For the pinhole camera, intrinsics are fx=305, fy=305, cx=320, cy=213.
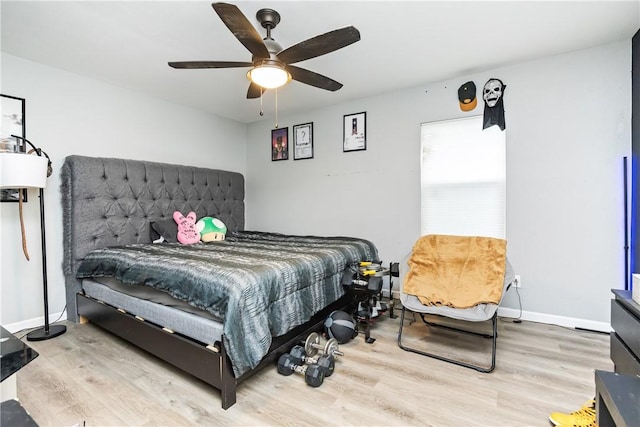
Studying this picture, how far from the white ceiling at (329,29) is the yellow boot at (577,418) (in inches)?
91.0

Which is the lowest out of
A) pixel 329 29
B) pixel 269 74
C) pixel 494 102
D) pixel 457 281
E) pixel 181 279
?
pixel 457 281

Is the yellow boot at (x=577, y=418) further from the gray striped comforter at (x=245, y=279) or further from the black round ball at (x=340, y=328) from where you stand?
the gray striped comforter at (x=245, y=279)

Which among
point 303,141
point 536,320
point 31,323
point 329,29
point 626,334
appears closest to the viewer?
point 626,334

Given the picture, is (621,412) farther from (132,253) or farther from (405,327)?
(132,253)

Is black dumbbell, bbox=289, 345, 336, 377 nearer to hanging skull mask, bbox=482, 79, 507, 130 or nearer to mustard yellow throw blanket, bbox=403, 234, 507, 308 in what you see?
mustard yellow throw blanket, bbox=403, 234, 507, 308

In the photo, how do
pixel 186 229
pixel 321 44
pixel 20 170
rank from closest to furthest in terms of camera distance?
pixel 321 44, pixel 20 170, pixel 186 229

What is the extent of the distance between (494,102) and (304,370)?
2788 mm

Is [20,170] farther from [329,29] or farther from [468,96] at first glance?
[468,96]

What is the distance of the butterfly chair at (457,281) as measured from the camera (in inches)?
79.1

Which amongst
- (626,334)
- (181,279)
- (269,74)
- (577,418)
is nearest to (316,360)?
(181,279)

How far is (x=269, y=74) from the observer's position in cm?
195

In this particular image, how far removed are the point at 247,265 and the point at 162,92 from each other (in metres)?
2.54

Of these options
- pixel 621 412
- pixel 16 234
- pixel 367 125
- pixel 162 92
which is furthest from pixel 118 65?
pixel 621 412

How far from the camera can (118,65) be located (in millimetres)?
2689
